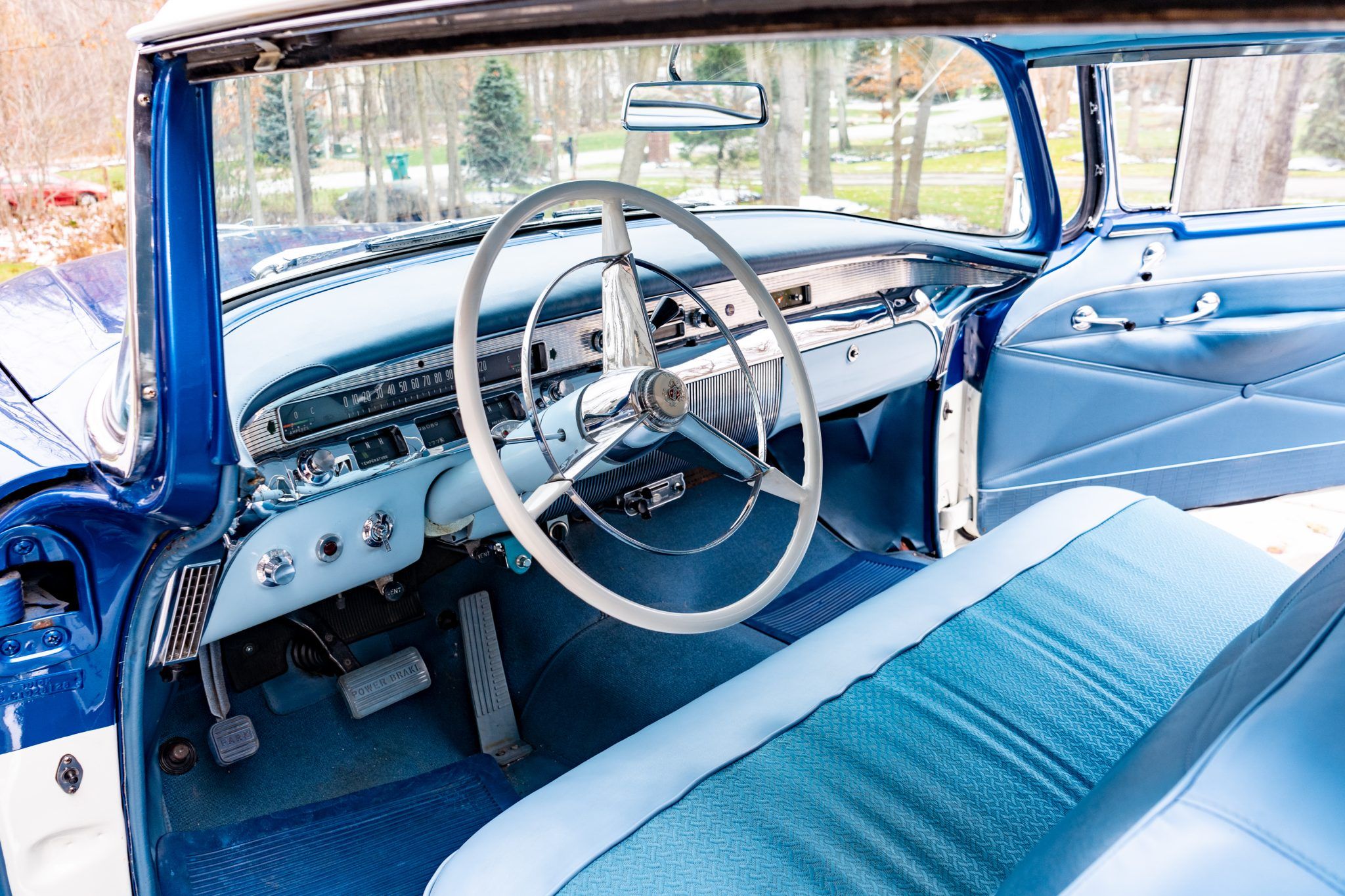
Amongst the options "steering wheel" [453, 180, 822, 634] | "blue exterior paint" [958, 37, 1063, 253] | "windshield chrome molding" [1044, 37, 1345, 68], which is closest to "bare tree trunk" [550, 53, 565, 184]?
"steering wheel" [453, 180, 822, 634]

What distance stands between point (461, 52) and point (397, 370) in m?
1.01

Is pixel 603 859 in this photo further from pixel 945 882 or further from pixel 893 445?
pixel 893 445

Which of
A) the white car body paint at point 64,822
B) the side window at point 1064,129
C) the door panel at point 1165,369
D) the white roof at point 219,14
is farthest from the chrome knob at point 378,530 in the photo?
the side window at point 1064,129

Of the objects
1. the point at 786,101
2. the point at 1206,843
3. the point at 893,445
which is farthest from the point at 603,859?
the point at 893,445

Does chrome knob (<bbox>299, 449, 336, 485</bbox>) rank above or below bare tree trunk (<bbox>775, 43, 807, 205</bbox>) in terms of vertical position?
below

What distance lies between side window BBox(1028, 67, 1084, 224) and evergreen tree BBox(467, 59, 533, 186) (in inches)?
55.5

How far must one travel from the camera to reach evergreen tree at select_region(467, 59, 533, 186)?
2031mm

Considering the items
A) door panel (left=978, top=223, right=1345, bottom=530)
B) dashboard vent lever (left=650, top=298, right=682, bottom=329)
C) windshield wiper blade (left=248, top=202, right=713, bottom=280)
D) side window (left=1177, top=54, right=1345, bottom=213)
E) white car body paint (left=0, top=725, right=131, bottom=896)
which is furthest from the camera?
side window (left=1177, top=54, right=1345, bottom=213)

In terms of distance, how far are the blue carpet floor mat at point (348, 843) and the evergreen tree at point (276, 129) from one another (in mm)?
1253

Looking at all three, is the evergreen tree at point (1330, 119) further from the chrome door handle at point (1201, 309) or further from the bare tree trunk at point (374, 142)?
the bare tree trunk at point (374, 142)

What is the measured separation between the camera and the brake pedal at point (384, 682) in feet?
7.62

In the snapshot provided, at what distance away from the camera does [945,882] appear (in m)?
1.25

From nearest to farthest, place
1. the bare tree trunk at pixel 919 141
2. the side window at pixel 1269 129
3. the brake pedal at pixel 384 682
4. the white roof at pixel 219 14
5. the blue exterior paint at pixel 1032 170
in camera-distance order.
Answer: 1. the white roof at pixel 219 14
2. the brake pedal at pixel 384 682
3. the bare tree trunk at pixel 919 141
4. the blue exterior paint at pixel 1032 170
5. the side window at pixel 1269 129

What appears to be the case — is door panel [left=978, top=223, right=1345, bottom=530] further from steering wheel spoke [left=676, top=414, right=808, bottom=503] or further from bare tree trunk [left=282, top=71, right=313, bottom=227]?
bare tree trunk [left=282, top=71, right=313, bottom=227]
